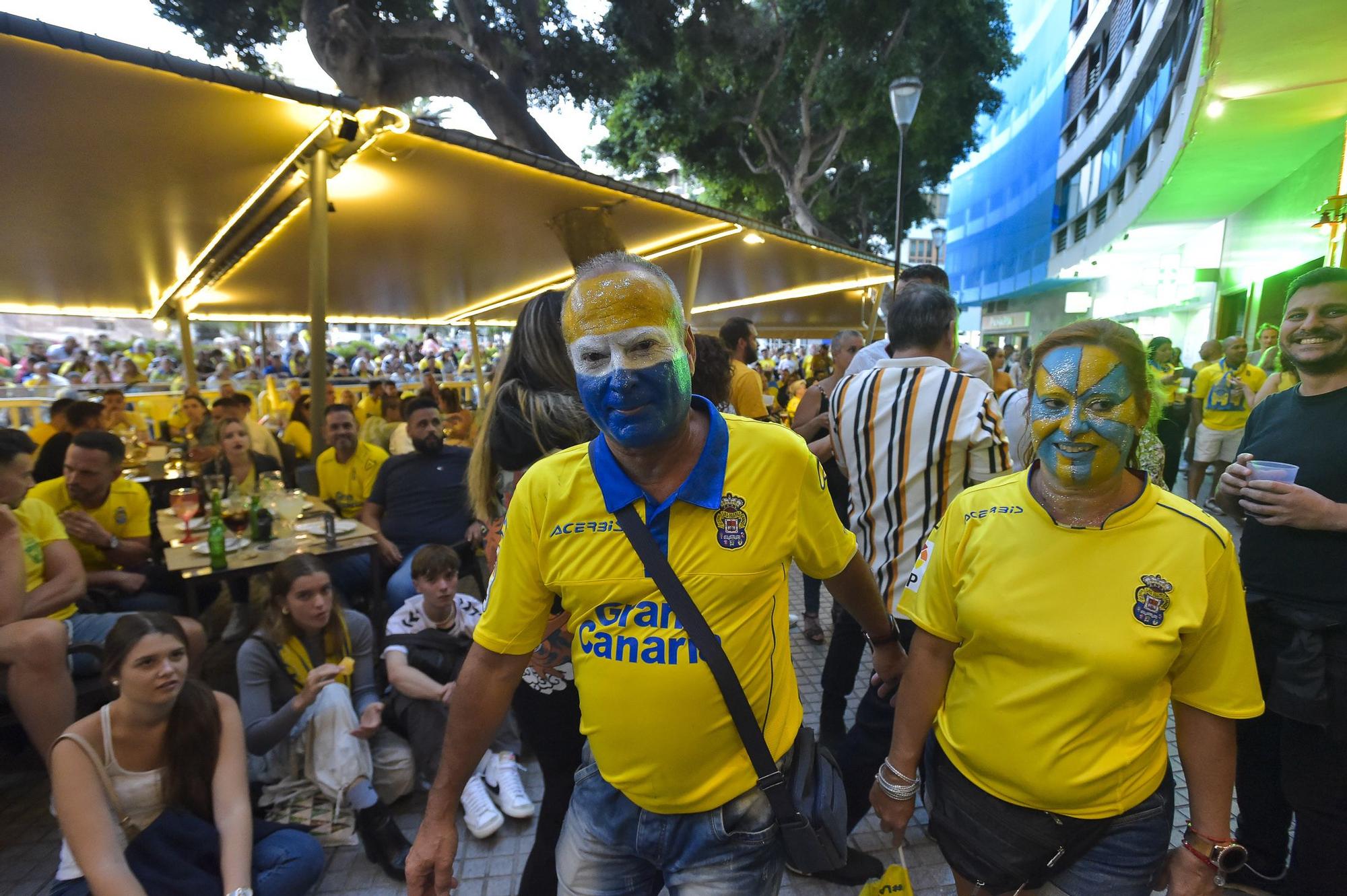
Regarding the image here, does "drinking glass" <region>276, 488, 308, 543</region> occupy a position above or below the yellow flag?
above

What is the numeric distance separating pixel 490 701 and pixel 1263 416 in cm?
240

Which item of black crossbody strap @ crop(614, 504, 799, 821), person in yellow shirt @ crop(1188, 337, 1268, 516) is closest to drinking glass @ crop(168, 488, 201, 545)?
black crossbody strap @ crop(614, 504, 799, 821)

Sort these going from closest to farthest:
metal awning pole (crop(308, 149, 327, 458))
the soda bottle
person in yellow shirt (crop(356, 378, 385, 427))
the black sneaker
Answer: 1. the black sneaker
2. the soda bottle
3. metal awning pole (crop(308, 149, 327, 458))
4. person in yellow shirt (crop(356, 378, 385, 427))

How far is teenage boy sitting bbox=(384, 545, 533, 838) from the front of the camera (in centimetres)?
278

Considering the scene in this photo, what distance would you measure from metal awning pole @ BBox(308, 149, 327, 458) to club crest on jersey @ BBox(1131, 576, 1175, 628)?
16.0 ft

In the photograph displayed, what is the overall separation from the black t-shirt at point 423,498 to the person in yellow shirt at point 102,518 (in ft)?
4.26

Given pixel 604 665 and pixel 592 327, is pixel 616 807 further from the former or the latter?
pixel 592 327

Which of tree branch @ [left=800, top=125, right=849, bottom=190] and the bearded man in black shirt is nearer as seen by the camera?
the bearded man in black shirt

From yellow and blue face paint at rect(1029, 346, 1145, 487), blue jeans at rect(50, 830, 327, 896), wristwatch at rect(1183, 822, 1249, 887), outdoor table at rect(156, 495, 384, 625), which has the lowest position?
blue jeans at rect(50, 830, 327, 896)

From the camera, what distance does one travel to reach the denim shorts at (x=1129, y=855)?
4.46ft

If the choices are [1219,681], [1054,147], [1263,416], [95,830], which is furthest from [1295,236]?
[1054,147]

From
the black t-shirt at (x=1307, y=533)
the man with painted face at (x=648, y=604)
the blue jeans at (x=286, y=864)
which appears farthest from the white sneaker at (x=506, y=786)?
the black t-shirt at (x=1307, y=533)

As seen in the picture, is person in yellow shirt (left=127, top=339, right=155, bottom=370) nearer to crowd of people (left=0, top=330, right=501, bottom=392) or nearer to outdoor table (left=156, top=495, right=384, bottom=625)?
crowd of people (left=0, top=330, right=501, bottom=392)

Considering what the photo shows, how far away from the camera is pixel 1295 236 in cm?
790
